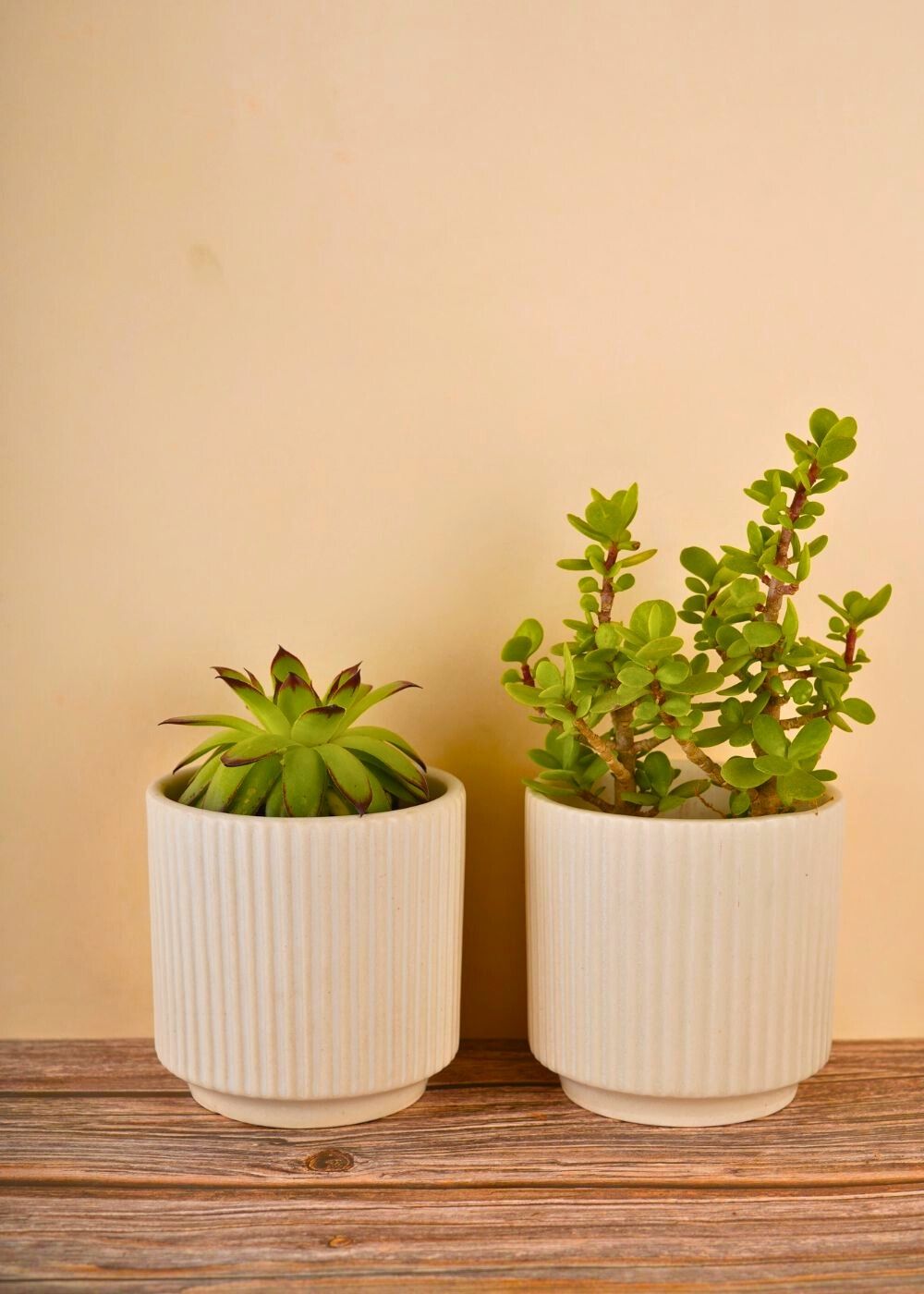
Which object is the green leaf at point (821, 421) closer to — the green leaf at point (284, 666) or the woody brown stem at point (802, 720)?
the woody brown stem at point (802, 720)

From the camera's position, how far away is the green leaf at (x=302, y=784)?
2.07ft

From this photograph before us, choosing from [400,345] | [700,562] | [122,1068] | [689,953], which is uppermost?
[400,345]

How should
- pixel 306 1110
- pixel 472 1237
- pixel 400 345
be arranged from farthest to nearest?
pixel 400 345
pixel 306 1110
pixel 472 1237

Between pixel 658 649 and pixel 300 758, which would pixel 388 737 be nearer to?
pixel 300 758

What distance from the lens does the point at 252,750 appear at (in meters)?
0.64

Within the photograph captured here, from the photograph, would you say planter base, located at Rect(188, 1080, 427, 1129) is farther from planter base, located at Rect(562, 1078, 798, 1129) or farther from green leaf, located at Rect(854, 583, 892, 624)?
green leaf, located at Rect(854, 583, 892, 624)

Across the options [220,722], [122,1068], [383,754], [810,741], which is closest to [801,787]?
[810,741]

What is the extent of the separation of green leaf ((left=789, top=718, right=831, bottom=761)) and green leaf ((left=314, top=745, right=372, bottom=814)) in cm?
24

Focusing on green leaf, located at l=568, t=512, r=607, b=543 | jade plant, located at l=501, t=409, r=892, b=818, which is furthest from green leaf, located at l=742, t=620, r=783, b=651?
green leaf, located at l=568, t=512, r=607, b=543

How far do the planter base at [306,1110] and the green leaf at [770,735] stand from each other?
0.94 ft

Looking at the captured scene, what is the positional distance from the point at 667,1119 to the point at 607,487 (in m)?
0.39

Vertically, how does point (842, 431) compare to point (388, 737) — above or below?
above

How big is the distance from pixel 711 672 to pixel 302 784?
24 centimetres

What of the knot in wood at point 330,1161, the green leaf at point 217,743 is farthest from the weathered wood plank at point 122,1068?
the green leaf at point 217,743
